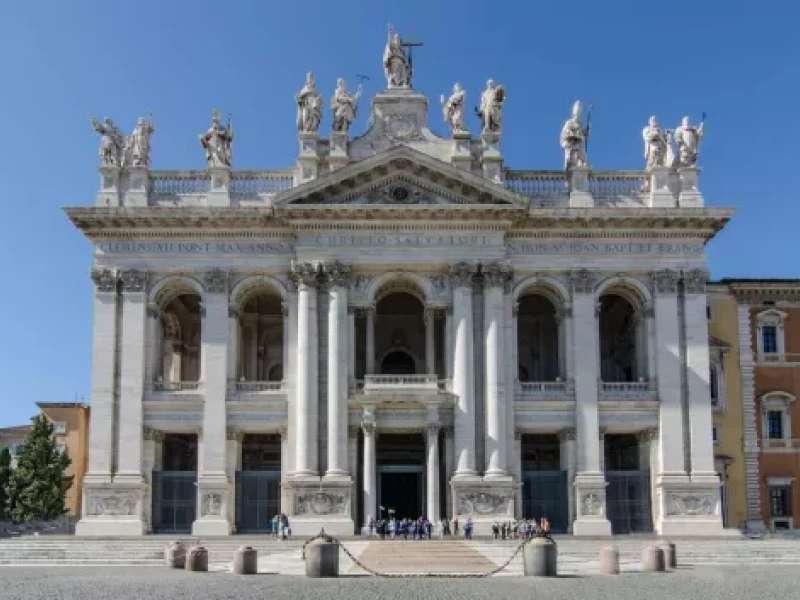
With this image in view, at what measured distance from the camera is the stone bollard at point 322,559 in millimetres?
32000

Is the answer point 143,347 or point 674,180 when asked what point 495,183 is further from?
point 143,347

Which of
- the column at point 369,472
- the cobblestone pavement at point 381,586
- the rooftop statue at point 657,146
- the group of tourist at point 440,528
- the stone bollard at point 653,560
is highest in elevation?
the rooftop statue at point 657,146

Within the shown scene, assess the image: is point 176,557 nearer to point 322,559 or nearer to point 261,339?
point 322,559

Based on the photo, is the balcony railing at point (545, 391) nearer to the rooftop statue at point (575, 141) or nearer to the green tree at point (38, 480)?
the rooftop statue at point (575, 141)

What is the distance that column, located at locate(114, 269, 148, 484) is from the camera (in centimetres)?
5116

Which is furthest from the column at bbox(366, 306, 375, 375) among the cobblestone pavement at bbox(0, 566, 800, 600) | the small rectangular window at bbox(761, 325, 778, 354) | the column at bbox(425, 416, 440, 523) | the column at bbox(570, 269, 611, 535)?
the small rectangular window at bbox(761, 325, 778, 354)

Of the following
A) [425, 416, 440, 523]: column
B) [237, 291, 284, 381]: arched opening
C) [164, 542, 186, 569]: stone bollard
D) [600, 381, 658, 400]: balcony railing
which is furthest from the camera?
[237, 291, 284, 381]: arched opening

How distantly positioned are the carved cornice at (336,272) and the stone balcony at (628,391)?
12377 mm

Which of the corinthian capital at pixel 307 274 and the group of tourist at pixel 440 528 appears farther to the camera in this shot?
the corinthian capital at pixel 307 274

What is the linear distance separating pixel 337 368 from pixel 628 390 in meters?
13.1

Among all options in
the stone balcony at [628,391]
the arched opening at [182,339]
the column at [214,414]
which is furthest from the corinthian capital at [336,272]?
the stone balcony at [628,391]

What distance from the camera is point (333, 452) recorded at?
50.4 metres

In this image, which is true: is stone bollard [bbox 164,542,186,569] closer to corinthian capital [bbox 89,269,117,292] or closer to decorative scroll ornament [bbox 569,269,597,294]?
corinthian capital [bbox 89,269,117,292]

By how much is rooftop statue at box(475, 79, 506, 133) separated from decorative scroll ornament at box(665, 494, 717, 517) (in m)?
18.2
